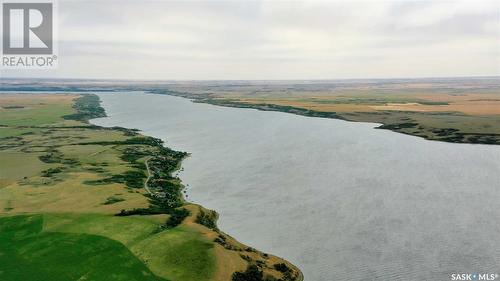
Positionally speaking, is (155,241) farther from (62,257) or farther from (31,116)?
(31,116)

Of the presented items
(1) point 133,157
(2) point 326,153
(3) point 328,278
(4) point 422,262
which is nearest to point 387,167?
(2) point 326,153

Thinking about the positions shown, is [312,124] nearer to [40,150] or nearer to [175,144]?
[175,144]

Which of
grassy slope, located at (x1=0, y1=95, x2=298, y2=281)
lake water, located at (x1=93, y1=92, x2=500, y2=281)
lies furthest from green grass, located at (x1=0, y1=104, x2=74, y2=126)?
lake water, located at (x1=93, y1=92, x2=500, y2=281)

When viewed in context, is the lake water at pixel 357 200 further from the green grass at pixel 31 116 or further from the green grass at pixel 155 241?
the green grass at pixel 31 116

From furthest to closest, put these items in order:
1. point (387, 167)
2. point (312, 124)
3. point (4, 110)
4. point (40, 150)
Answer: point (4, 110) < point (312, 124) < point (40, 150) < point (387, 167)

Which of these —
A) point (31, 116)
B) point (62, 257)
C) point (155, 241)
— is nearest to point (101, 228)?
point (62, 257)

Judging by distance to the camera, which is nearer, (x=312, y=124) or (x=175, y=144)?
(x=175, y=144)
